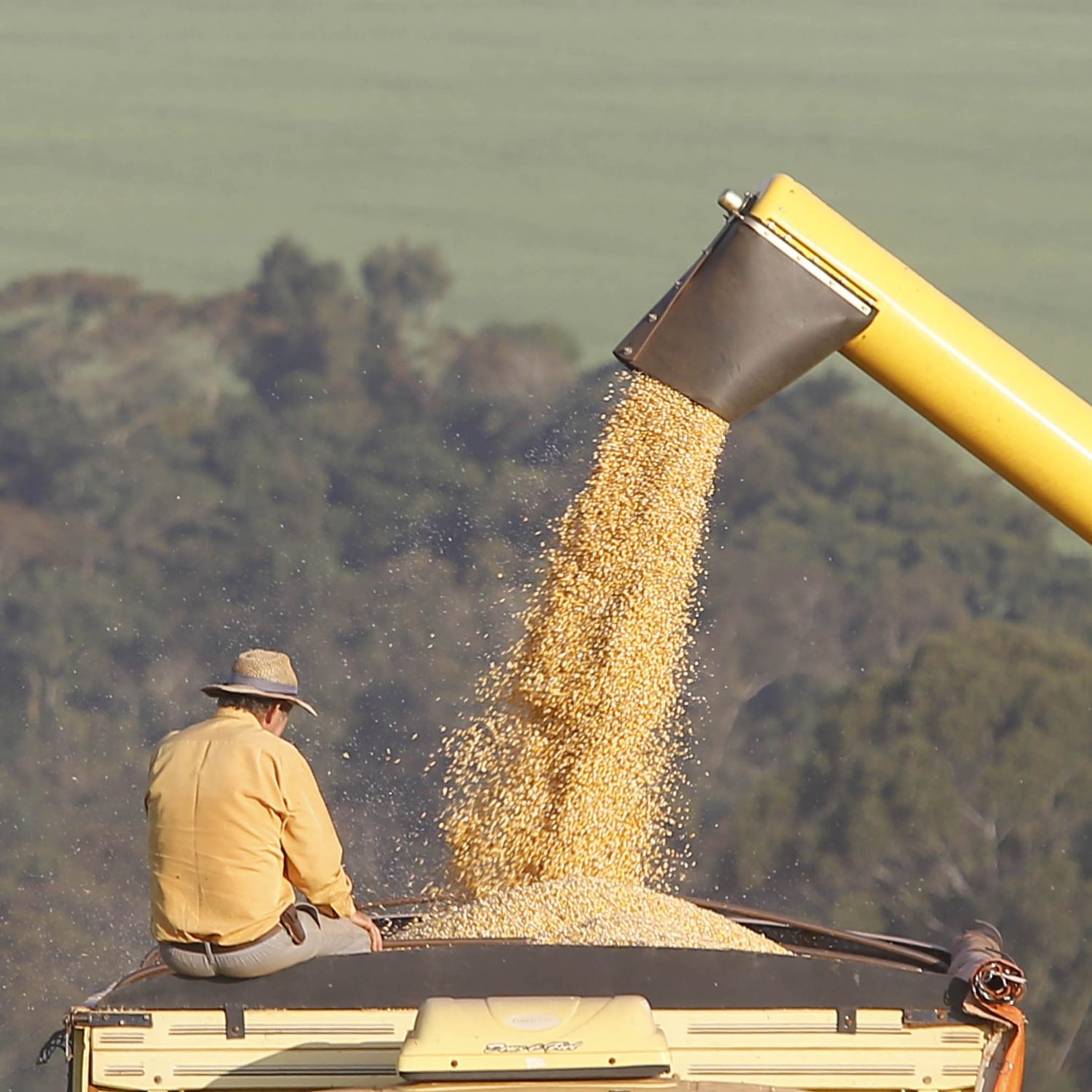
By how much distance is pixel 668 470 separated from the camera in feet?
21.6

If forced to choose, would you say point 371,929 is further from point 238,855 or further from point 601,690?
point 601,690

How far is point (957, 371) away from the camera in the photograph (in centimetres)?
530

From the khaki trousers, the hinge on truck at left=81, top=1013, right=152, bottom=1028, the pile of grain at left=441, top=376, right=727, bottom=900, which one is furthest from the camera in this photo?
the pile of grain at left=441, top=376, right=727, bottom=900

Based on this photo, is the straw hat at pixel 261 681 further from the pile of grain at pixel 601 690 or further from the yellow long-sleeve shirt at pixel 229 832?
the pile of grain at pixel 601 690

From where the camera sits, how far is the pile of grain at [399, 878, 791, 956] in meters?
5.77

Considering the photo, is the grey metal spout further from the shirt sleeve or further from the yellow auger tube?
the shirt sleeve

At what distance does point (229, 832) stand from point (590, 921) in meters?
1.08

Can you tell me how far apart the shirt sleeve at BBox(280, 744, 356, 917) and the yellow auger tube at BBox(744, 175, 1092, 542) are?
165cm

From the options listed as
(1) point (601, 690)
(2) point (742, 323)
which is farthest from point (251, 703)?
(1) point (601, 690)

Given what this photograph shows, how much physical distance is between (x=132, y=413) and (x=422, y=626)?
433 inches

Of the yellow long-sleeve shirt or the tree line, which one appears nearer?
the yellow long-sleeve shirt

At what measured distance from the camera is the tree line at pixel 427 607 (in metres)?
30.1

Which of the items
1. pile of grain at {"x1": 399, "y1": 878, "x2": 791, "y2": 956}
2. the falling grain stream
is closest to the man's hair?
pile of grain at {"x1": 399, "y1": 878, "x2": 791, "y2": 956}

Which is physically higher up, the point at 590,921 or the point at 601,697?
the point at 601,697
